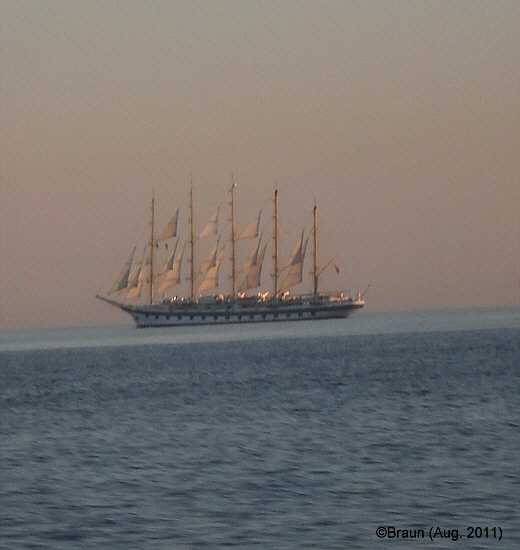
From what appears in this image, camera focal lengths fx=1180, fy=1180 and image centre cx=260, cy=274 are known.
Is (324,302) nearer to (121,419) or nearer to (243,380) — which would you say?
(243,380)

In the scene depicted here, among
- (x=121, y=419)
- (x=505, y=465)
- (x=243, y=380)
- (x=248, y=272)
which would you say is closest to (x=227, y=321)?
(x=248, y=272)

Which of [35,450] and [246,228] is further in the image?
[246,228]

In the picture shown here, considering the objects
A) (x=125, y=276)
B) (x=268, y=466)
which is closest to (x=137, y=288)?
(x=125, y=276)

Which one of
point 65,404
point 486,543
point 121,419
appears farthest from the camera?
point 65,404

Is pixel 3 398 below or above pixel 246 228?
below

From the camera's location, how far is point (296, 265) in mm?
140375

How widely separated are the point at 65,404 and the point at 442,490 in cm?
2187

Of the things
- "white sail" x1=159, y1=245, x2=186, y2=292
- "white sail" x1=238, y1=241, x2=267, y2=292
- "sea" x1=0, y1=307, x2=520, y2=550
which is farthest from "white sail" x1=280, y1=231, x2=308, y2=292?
"sea" x1=0, y1=307, x2=520, y2=550

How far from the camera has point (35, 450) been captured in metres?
23.9

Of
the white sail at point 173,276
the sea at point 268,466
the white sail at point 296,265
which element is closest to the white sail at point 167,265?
the white sail at point 173,276

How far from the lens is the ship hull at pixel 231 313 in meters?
149

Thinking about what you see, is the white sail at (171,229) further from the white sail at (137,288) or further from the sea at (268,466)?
the sea at (268,466)

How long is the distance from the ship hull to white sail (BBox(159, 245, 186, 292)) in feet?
22.2

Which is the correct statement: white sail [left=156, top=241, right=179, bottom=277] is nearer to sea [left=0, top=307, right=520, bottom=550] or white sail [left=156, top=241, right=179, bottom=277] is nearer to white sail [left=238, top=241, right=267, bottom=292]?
white sail [left=238, top=241, right=267, bottom=292]
